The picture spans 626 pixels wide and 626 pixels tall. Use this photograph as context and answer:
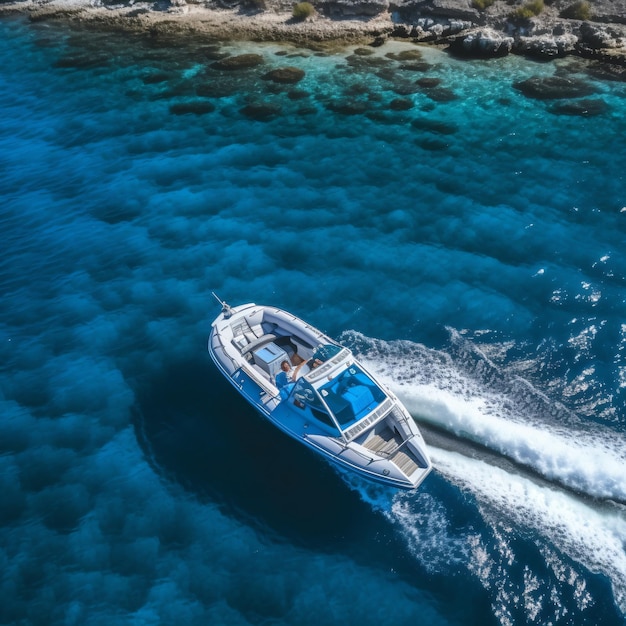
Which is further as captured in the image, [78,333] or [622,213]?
[622,213]

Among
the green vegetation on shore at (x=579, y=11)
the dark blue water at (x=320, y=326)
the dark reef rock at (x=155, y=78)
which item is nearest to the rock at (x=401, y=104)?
the dark blue water at (x=320, y=326)

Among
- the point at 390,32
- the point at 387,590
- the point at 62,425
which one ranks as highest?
the point at 390,32

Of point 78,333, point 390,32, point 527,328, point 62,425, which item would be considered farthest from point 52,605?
point 390,32

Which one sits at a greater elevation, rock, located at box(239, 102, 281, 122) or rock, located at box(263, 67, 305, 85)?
rock, located at box(263, 67, 305, 85)

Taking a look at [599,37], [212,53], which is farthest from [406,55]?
[212,53]

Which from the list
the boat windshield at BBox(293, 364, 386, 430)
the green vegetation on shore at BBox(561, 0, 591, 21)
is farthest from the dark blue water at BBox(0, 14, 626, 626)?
the green vegetation on shore at BBox(561, 0, 591, 21)

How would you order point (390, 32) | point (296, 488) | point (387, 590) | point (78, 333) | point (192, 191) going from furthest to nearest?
point (390, 32) → point (192, 191) → point (78, 333) → point (296, 488) → point (387, 590)

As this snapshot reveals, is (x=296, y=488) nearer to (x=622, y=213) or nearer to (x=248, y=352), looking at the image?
(x=248, y=352)

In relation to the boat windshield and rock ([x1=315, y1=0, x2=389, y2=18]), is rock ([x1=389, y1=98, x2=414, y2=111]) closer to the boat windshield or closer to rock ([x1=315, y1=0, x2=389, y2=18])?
rock ([x1=315, y1=0, x2=389, y2=18])
